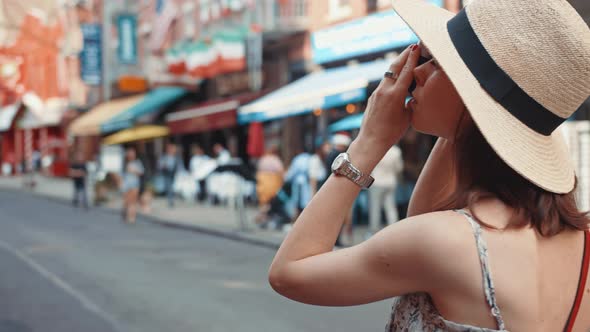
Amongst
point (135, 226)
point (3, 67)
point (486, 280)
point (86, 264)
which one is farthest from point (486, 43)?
point (3, 67)

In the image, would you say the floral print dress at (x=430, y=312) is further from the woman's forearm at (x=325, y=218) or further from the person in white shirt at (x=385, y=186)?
the person in white shirt at (x=385, y=186)

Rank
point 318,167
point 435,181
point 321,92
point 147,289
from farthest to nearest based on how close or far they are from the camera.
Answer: point 321,92 → point 318,167 → point 147,289 → point 435,181

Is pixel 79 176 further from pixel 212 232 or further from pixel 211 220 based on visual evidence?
pixel 212 232

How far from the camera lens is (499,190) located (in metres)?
1.46

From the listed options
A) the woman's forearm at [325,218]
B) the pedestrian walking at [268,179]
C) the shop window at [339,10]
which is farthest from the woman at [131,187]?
the woman's forearm at [325,218]

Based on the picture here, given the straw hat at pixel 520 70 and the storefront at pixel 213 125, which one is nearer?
the straw hat at pixel 520 70

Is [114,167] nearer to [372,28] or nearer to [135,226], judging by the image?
[135,226]

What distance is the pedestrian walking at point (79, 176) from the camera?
2244 centimetres

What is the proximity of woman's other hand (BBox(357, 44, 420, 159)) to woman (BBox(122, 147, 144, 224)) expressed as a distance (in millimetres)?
17070

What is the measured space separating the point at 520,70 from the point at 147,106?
28.2m

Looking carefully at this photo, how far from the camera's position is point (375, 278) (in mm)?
1431

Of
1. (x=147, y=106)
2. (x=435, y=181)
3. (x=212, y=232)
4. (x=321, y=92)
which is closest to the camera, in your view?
(x=435, y=181)

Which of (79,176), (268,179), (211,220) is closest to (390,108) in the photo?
(268,179)

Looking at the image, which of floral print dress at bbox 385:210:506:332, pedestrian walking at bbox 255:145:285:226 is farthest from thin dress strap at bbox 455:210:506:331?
pedestrian walking at bbox 255:145:285:226
